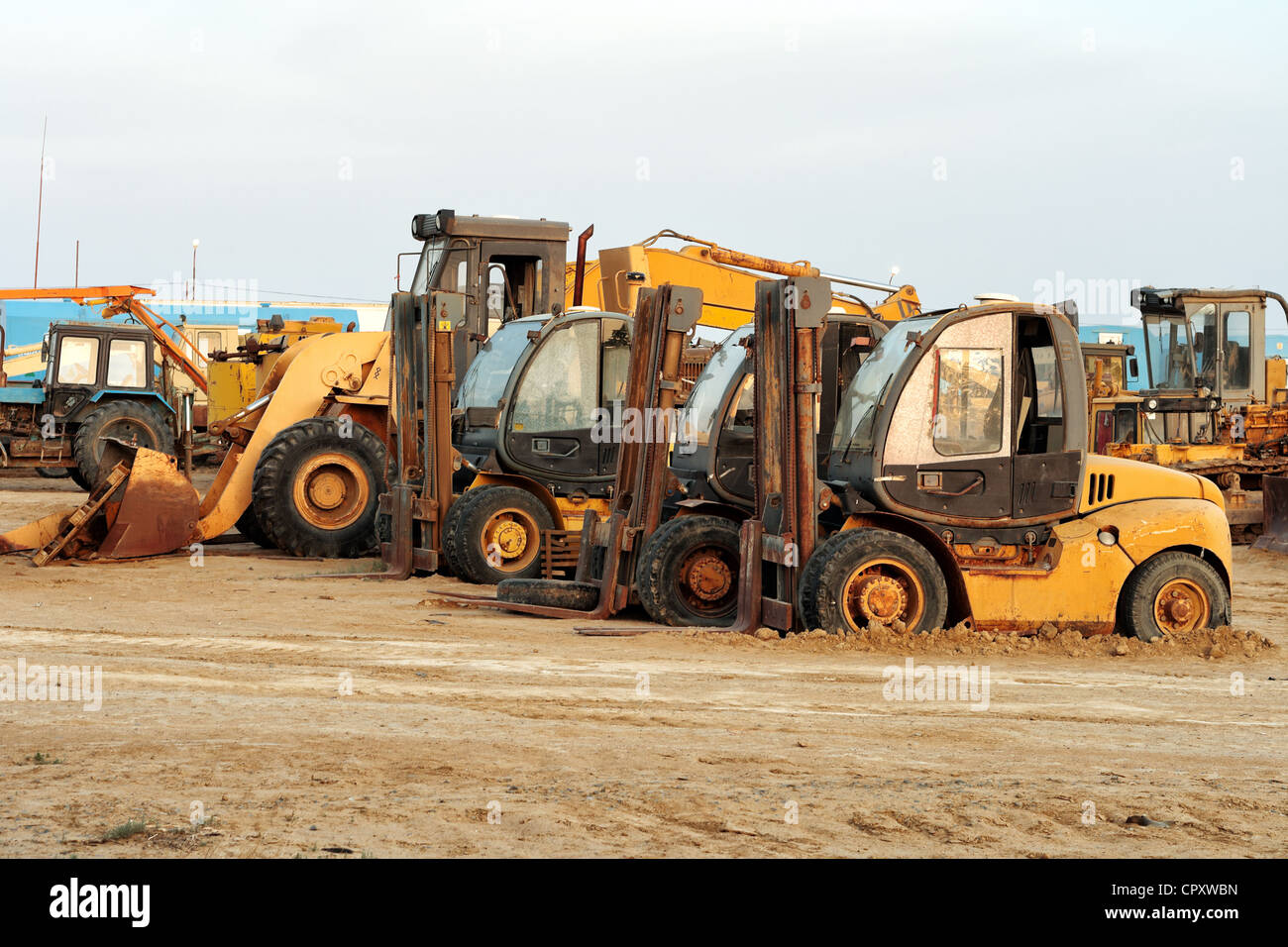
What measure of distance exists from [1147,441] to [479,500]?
10.7 m

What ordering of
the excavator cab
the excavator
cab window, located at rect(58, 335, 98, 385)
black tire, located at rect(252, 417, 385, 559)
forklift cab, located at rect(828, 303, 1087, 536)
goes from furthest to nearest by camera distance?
1. cab window, located at rect(58, 335, 98, 385)
2. the excavator cab
3. black tire, located at rect(252, 417, 385, 559)
4. the excavator
5. forklift cab, located at rect(828, 303, 1087, 536)

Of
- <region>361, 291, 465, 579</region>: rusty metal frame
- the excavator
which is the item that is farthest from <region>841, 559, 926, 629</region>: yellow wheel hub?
<region>361, 291, 465, 579</region>: rusty metal frame

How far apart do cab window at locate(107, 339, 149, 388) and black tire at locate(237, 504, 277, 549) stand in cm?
884

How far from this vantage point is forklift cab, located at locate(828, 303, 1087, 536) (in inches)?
357

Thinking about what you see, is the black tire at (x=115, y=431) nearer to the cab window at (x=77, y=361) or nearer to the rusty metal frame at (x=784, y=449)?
the cab window at (x=77, y=361)

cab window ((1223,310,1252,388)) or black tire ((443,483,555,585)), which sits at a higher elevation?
cab window ((1223,310,1252,388))

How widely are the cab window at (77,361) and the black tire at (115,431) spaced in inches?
24.0

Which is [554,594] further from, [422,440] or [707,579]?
[422,440]

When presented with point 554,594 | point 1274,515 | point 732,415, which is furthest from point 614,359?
point 1274,515

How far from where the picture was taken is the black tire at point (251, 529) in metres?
14.9

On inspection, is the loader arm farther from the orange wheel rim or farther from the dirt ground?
the orange wheel rim

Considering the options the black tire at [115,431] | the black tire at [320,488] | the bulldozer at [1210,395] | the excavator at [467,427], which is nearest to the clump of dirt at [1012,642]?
the excavator at [467,427]
